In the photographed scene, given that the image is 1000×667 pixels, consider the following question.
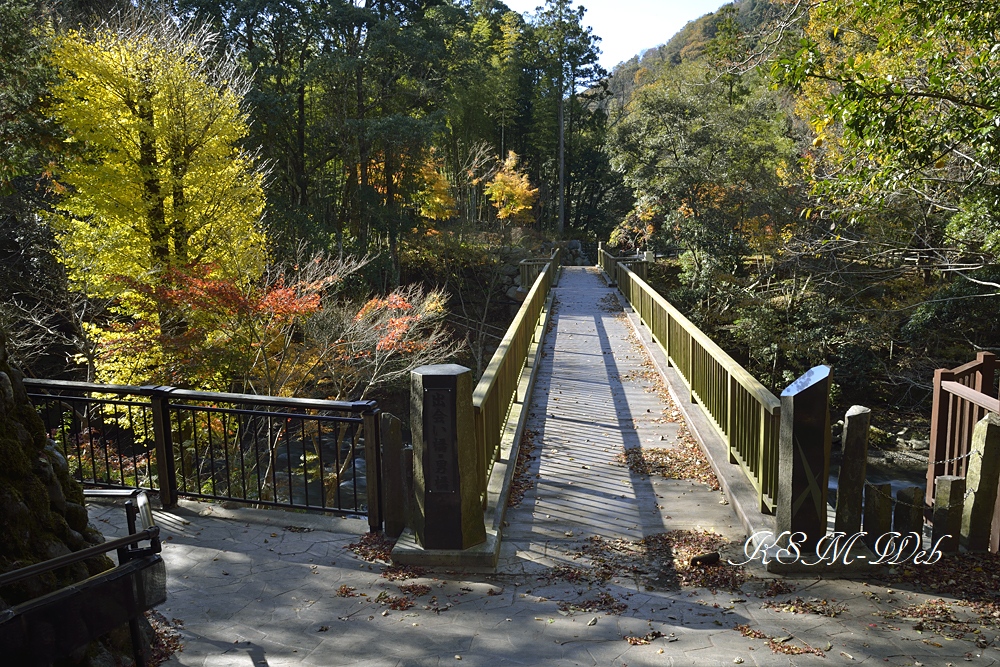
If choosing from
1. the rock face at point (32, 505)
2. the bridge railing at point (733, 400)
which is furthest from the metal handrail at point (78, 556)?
the bridge railing at point (733, 400)

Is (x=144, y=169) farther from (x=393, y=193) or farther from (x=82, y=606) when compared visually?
(x=393, y=193)

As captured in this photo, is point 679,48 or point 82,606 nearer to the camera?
point 82,606

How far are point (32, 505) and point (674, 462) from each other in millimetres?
6062

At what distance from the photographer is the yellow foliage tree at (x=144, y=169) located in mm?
14258

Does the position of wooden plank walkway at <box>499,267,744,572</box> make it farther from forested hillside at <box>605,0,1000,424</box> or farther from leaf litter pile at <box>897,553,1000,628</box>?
forested hillside at <box>605,0,1000,424</box>

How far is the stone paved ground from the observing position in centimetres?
391

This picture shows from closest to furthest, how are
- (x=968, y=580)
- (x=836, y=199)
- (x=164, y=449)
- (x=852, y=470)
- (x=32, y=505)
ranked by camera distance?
(x=32, y=505), (x=968, y=580), (x=852, y=470), (x=164, y=449), (x=836, y=199)

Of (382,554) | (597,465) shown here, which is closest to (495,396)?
(597,465)

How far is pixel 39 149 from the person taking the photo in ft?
36.1

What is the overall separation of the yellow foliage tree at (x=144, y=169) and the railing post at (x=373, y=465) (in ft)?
34.6

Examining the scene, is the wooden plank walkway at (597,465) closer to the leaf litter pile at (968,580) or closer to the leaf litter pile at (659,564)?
the leaf litter pile at (659,564)

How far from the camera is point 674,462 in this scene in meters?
7.82

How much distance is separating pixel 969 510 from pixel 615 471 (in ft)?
10.8

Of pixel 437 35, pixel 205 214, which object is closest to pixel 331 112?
pixel 437 35
